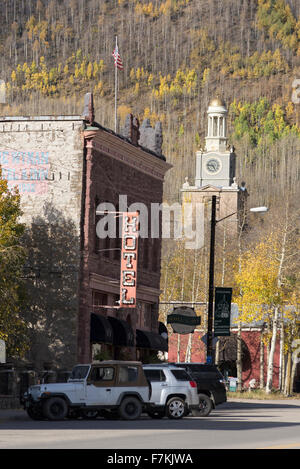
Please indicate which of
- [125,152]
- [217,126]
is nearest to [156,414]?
[125,152]

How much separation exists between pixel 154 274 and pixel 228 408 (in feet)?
38.4

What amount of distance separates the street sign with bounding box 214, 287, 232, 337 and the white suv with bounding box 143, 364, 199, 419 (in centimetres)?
1468

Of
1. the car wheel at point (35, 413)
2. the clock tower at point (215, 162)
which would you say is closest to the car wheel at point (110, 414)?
the car wheel at point (35, 413)

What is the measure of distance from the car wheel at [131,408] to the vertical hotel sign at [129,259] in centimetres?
1438

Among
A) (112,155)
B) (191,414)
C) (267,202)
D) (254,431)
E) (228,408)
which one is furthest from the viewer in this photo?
(267,202)

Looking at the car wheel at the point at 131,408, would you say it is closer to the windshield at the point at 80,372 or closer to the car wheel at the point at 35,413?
the windshield at the point at 80,372

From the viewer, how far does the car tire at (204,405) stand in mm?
37406

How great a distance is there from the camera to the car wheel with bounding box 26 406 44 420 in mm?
32344

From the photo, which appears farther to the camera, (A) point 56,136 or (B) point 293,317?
(B) point 293,317

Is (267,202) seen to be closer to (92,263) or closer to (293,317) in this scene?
(293,317)

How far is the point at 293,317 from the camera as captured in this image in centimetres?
6381

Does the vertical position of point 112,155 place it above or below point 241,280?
above

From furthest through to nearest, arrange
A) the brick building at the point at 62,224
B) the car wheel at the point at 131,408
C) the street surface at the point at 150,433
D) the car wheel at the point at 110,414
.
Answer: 1. the brick building at the point at 62,224
2. the car wheel at the point at 110,414
3. the car wheel at the point at 131,408
4. the street surface at the point at 150,433
